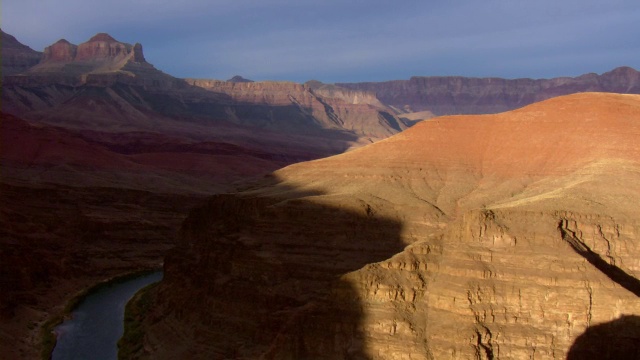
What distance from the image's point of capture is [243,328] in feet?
195

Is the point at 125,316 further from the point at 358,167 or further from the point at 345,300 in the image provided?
the point at 345,300

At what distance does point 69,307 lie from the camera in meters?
83.8

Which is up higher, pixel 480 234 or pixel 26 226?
pixel 480 234

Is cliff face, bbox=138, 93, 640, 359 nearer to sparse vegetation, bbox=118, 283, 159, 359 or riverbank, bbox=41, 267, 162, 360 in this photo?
sparse vegetation, bbox=118, 283, 159, 359

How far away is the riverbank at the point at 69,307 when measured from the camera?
233ft

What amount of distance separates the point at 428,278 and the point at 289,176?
46.0 m

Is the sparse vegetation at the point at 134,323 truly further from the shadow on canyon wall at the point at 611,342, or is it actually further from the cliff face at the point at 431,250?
the shadow on canyon wall at the point at 611,342

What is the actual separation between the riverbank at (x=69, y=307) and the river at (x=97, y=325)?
0.39 m

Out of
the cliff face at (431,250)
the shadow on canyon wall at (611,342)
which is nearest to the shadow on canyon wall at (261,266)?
the cliff face at (431,250)

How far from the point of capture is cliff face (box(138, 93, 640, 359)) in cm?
4450

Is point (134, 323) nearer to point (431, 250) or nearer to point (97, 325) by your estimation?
point (97, 325)

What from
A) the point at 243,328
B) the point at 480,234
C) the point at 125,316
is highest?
the point at 480,234

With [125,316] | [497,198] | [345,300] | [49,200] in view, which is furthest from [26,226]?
[345,300]

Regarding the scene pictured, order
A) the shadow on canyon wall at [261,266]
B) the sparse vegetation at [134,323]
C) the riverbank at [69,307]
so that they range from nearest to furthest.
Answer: the shadow on canyon wall at [261,266]
the sparse vegetation at [134,323]
the riverbank at [69,307]
